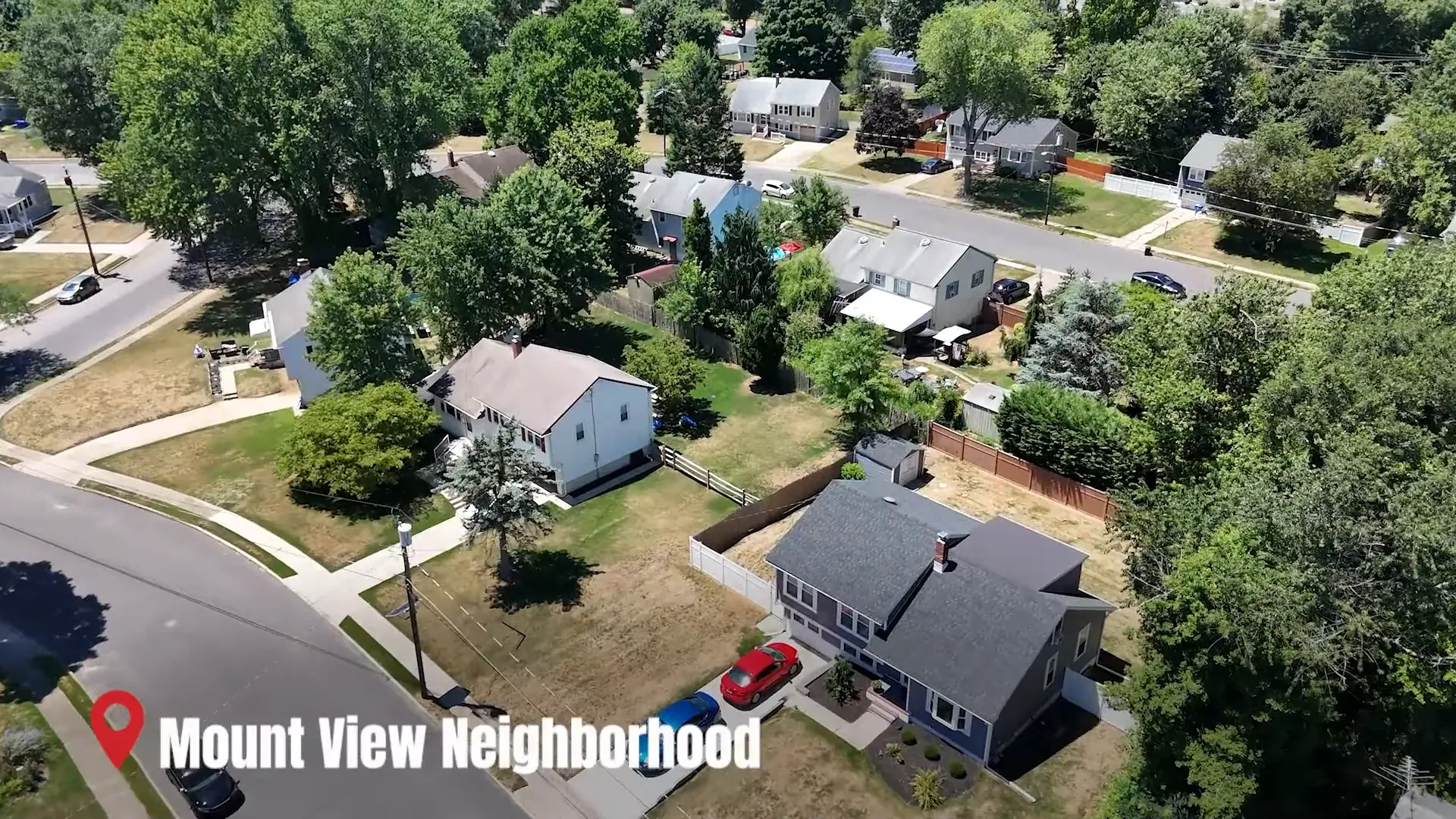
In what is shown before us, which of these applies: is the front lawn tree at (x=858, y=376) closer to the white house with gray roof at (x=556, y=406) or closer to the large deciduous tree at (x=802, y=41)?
the white house with gray roof at (x=556, y=406)

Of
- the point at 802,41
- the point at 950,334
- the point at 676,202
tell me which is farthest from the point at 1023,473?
the point at 802,41

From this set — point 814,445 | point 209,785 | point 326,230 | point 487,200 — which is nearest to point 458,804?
point 209,785

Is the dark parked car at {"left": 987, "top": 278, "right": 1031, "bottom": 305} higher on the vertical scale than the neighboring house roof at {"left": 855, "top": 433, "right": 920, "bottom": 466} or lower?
higher

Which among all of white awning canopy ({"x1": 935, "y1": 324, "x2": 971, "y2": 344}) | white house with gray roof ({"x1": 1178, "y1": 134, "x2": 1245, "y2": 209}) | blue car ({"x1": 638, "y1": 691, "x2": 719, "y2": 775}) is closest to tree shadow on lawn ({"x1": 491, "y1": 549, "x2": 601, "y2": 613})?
blue car ({"x1": 638, "y1": 691, "x2": 719, "y2": 775})

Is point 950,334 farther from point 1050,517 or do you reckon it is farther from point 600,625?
point 600,625

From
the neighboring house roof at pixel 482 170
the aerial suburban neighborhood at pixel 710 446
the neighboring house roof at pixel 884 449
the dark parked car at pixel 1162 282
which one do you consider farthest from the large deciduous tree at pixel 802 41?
the neighboring house roof at pixel 884 449

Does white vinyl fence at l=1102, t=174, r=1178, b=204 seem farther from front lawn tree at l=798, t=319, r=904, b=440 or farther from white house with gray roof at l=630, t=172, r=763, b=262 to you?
Result: front lawn tree at l=798, t=319, r=904, b=440
